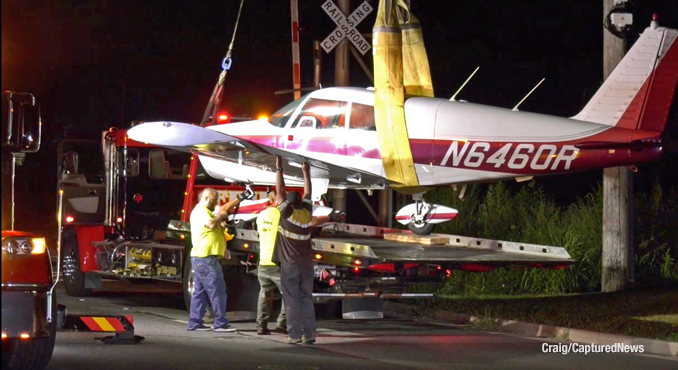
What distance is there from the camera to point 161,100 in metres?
39.2

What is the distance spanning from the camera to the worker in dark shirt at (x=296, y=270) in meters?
12.2

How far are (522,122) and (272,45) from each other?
24400 mm

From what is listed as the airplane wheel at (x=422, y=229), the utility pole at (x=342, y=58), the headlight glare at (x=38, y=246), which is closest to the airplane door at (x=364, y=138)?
the airplane wheel at (x=422, y=229)

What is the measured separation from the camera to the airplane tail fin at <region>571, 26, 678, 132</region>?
47.0ft

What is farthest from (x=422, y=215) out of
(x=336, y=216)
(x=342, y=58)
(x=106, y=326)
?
(x=106, y=326)

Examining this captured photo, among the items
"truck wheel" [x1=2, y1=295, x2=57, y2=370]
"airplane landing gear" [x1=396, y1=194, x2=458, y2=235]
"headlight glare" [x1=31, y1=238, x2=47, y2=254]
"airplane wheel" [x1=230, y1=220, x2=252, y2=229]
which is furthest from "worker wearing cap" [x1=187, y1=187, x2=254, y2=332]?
"headlight glare" [x1=31, y1=238, x2=47, y2=254]

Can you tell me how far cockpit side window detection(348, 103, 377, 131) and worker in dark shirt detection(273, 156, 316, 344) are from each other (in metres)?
3.08

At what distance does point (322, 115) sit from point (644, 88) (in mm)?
4369

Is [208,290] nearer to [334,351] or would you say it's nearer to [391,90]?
[334,351]

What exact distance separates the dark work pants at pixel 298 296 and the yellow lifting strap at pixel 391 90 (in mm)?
3099

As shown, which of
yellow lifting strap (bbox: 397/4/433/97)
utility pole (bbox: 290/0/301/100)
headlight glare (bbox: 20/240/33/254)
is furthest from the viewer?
utility pole (bbox: 290/0/301/100)

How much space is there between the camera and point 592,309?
1507cm

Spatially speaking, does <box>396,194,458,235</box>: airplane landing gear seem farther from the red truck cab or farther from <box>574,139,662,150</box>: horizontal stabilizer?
the red truck cab

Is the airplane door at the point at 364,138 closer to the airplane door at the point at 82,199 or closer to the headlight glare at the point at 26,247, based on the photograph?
the airplane door at the point at 82,199
